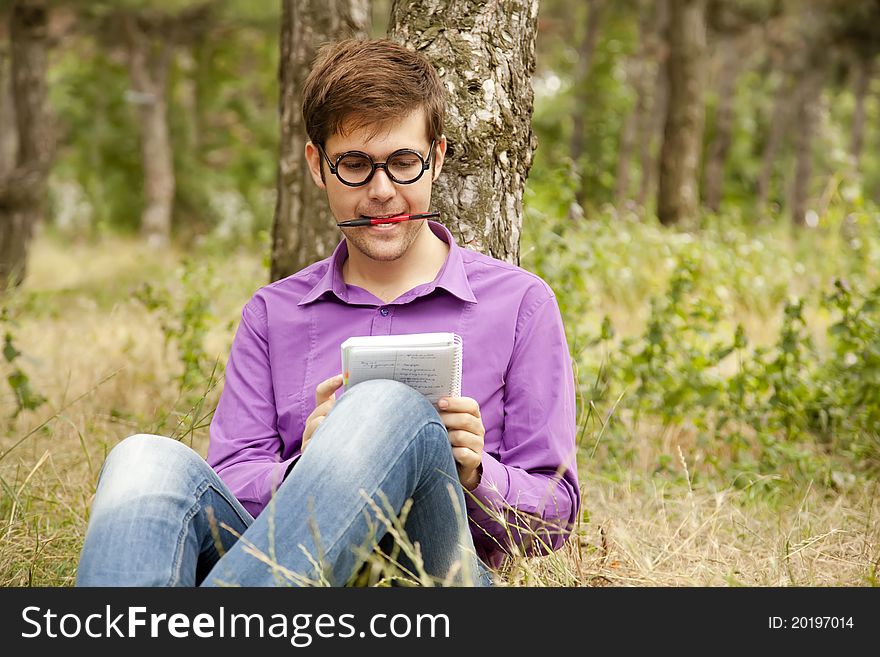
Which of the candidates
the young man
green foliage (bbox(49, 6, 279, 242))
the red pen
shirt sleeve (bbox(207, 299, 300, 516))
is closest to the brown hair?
the young man

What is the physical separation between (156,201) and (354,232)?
447 inches

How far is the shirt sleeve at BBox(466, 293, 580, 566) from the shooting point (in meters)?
2.16

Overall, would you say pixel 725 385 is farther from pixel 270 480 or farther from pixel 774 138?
pixel 774 138

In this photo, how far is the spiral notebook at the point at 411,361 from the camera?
199cm

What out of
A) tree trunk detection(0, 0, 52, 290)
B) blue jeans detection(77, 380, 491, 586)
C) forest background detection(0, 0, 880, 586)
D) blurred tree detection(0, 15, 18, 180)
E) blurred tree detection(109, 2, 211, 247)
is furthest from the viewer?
blurred tree detection(0, 15, 18, 180)

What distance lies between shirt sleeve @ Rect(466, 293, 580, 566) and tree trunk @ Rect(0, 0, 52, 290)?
270 inches

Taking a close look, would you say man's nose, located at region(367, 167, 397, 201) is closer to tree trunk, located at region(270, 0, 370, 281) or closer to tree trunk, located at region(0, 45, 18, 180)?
tree trunk, located at region(270, 0, 370, 281)

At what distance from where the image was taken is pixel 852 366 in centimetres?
392

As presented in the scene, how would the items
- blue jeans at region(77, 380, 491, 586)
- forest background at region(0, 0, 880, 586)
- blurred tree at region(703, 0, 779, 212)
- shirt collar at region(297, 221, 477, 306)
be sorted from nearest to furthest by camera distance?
blue jeans at region(77, 380, 491, 586), shirt collar at region(297, 221, 477, 306), forest background at region(0, 0, 880, 586), blurred tree at region(703, 0, 779, 212)

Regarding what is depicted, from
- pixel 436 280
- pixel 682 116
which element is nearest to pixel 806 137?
pixel 682 116

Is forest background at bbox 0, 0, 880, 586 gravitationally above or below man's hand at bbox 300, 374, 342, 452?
below

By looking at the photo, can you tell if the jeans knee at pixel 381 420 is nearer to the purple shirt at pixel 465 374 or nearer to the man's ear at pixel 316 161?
the purple shirt at pixel 465 374

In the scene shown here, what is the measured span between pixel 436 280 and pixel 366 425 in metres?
0.49

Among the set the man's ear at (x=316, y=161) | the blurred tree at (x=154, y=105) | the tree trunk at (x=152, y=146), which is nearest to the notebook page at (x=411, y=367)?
the man's ear at (x=316, y=161)
